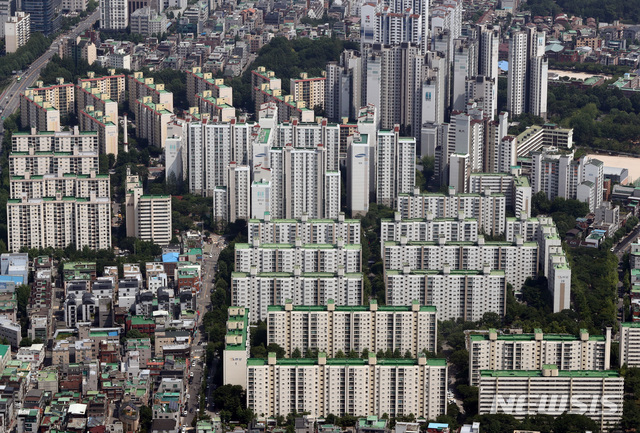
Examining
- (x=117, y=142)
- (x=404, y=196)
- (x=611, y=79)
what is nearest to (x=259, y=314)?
(x=404, y=196)

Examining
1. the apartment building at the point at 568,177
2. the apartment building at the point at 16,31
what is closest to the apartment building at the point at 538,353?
the apartment building at the point at 568,177

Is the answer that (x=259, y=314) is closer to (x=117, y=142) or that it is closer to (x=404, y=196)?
(x=404, y=196)

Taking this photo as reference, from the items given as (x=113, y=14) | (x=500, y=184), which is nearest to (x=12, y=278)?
(x=500, y=184)

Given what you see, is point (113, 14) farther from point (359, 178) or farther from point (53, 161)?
point (359, 178)

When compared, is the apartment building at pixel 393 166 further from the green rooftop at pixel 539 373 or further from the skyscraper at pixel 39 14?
the skyscraper at pixel 39 14

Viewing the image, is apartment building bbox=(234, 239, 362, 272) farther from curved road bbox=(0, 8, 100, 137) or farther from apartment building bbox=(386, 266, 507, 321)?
curved road bbox=(0, 8, 100, 137)

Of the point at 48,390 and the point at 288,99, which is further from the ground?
the point at 288,99

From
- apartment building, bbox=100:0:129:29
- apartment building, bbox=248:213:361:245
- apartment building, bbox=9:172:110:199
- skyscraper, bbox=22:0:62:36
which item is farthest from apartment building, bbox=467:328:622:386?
skyscraper, bbox=22:0:62:36

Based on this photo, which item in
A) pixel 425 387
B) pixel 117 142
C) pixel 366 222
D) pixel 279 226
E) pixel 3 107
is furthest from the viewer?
pixel 3 107
